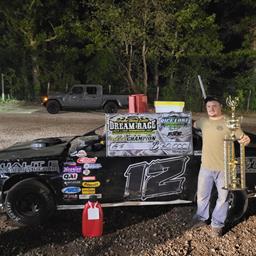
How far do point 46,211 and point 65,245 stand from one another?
91 cm

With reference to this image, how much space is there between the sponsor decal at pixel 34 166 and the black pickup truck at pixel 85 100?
1665 cm

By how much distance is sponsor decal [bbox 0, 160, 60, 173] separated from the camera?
622 cm

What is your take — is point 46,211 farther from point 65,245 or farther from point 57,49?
point 57,49

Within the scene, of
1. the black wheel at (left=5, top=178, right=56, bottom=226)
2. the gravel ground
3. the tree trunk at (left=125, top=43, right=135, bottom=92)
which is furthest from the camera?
the tree trunk at (left=125, top=43, right=135, bottom=92)

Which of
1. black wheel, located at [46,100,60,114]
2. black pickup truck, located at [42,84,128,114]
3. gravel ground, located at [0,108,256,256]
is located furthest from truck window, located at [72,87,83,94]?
gravel ground, located at [0,108,256,256]

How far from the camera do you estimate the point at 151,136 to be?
628cm

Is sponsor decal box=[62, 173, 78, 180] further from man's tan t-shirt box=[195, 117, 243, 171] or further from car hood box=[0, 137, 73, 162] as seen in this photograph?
man's tan t-shirt box=[195, 117, 243, 171]

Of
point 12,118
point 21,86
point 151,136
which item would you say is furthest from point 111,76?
point 151,136

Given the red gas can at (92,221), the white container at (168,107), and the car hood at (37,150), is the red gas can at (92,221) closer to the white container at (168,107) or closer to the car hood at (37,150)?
the car hood at (37,150)

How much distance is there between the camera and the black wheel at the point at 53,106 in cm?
2267

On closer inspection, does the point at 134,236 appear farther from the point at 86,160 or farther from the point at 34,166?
the point at 34,166

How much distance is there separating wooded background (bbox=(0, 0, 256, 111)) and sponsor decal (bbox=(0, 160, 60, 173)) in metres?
20.3

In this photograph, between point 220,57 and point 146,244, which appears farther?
point 220,57

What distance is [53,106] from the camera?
22703 millimetres
